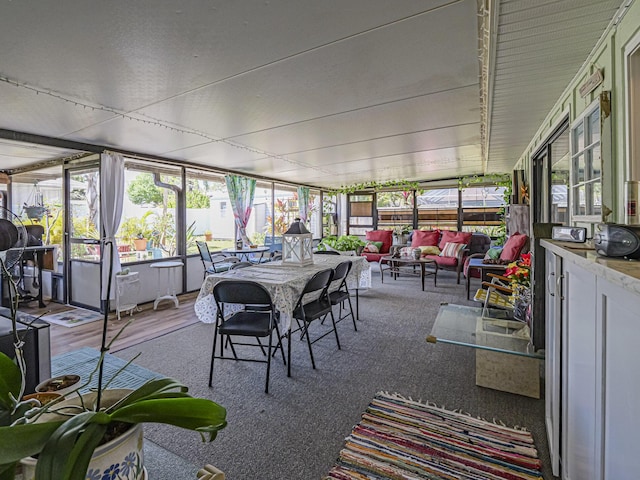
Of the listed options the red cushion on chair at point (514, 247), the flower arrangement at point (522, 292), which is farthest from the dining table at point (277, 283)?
the red cushion on chair at point (514, 247)

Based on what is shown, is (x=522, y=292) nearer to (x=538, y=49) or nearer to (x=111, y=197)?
(x=538, y=49)

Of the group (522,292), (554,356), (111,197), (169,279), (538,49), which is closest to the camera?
(554,356)

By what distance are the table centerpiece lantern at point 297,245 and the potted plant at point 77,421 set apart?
2.62 meters

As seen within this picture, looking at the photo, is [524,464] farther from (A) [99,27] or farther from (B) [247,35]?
(A) [99,27]

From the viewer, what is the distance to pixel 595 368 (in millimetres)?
941

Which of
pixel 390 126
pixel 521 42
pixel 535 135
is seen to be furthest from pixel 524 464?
pixel 535 135

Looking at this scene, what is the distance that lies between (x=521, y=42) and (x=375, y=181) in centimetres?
651

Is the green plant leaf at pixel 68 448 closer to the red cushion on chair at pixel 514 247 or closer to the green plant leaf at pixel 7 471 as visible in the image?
the green plant leaf at pixel 7 471

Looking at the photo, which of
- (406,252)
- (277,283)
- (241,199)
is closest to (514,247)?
(406,252)

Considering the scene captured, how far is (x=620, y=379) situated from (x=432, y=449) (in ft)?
4.12

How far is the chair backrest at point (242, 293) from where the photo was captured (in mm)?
2349

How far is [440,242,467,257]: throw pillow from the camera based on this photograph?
6.16 metres

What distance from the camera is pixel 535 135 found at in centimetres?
401

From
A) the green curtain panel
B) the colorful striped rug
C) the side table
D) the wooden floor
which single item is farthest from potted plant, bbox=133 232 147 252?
the colorful striped rug
